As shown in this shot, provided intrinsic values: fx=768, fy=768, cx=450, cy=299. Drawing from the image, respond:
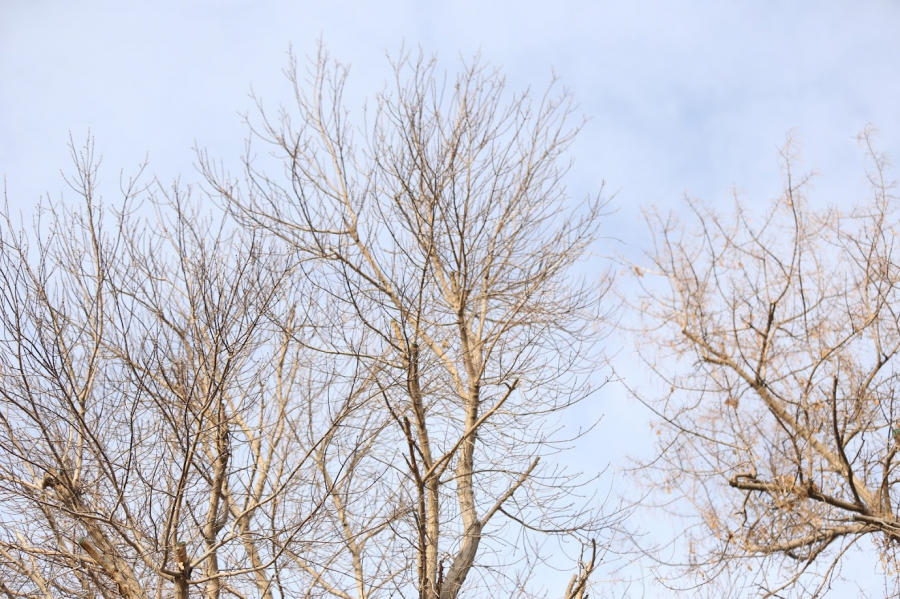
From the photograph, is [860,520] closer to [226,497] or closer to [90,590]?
[226,497]

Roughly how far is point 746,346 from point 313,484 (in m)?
4.02

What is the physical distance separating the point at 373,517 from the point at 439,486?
0.48 metres

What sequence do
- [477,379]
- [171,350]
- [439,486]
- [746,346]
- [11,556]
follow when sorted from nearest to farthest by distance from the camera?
[11,556] → [171,350] → [439,486] → [477,379] → [746,346]

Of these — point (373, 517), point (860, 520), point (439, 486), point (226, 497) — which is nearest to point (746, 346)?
point (860, 520)

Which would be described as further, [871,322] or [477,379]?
[871,322]

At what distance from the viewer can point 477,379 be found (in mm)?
5492

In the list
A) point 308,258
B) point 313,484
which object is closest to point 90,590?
point 313,484

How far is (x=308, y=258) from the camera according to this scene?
5.73 meters

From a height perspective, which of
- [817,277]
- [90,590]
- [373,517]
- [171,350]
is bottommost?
[90,590]

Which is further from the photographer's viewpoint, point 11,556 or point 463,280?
point 463,280

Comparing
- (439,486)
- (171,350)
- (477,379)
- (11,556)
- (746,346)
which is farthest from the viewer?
(746,346)

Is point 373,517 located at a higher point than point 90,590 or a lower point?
higher

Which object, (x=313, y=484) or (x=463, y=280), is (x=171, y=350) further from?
(x=463, y=280)

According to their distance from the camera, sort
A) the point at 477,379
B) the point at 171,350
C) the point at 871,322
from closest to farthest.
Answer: the point at 171,350, the point at 477,379, the point at 871,322
